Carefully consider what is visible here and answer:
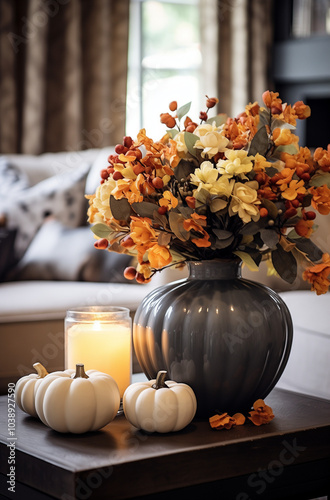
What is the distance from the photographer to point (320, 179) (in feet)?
3.92

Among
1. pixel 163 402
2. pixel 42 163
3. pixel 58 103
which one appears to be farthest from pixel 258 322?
pixel 58 103

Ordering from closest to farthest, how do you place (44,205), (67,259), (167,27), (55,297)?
(55,297) → (67,259) → (44,205) → (167,27)

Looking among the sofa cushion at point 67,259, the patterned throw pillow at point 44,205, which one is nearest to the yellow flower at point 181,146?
the sofa cushion at point 67,259

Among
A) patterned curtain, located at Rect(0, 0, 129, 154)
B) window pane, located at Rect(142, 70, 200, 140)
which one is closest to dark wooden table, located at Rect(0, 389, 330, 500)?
patterned curtain, located at Rect(0, 0, 129, 154)

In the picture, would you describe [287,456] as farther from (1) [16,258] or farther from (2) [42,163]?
(2) [42,163]

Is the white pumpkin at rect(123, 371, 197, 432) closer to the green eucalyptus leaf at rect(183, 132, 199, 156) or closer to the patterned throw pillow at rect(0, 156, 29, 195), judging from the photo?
the green eucalyptus leaf at rect(183, 132, 199, 156)

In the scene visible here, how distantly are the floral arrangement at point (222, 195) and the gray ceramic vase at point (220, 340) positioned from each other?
2.2 inches

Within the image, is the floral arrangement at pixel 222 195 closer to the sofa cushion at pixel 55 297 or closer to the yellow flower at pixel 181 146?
the yellow flower at pixel 181 146

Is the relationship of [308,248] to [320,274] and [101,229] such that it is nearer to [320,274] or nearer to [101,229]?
[320,274]

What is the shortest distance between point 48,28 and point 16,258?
1.72 m

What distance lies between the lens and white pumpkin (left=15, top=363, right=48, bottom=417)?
1.17 meters

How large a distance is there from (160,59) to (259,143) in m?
3.27

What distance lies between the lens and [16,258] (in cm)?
245

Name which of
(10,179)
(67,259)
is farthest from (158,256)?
(10,179)
